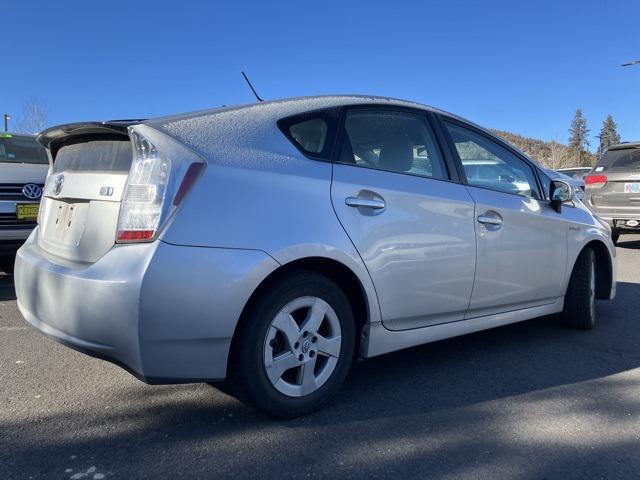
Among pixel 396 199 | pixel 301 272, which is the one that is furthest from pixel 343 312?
pixel 396 199

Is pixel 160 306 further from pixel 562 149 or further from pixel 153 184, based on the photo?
pixel 562 149

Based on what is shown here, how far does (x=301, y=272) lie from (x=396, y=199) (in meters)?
0.71

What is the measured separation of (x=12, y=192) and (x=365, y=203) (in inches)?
166

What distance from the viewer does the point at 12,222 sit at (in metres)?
5.46

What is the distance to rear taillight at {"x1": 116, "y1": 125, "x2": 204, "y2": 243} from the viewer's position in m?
2.30

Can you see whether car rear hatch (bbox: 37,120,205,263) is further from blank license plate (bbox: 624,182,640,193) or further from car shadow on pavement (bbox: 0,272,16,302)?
blank license plate (bbox: 624,182,640,193)

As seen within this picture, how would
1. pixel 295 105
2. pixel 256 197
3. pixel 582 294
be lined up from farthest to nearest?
pixel 582 294 → pixel 295 105 → pixel 256 197

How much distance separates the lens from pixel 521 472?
227 cm

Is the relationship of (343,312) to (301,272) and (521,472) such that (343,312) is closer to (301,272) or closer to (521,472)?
(301,272)

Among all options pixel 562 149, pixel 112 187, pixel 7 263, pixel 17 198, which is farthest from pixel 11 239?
pixel 562 149

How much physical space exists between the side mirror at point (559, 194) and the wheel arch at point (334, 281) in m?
1.99

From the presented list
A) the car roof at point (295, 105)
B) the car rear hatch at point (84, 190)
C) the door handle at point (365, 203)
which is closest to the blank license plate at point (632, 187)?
A: the car roof at point (295, 105)

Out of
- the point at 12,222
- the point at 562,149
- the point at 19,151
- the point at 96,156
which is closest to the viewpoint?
the point at 96,156

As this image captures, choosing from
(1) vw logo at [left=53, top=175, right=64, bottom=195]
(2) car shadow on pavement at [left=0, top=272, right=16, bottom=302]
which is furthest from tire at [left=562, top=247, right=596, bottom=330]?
(2) car shadow on pavement at [left=0, top=272, right=16, bottom=302]
